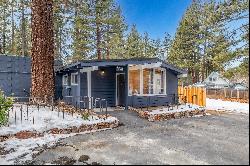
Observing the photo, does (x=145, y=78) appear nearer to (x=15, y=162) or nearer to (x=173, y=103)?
(x=173, y=103)

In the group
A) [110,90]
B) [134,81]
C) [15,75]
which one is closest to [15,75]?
[15,75]

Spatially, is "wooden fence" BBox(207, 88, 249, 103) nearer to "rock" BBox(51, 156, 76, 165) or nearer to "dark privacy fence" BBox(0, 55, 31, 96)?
"dark privacy fence" BBox(0, 55, 31, 96)

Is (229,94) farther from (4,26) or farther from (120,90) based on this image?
(4,26)

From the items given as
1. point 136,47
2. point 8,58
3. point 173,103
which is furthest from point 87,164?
point 136,47

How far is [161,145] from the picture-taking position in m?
10.3

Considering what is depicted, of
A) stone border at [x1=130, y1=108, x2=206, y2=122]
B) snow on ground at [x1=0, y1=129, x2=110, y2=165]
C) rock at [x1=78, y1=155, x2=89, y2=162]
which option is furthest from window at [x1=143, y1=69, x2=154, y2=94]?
rock at [x1=78, y1=155, x2=89, y2=162]

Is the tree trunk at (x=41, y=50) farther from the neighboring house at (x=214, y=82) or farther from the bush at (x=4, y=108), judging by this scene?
the neighboring house at (x=214, y=82)

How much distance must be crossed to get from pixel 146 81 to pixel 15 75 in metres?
10.3

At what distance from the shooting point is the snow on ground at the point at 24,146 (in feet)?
30.4

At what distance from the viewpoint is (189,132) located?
1262 centimetres

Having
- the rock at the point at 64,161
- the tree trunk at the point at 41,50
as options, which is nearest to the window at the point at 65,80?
the tree trunk at the point at 41,50

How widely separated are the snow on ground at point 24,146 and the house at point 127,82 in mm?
6393

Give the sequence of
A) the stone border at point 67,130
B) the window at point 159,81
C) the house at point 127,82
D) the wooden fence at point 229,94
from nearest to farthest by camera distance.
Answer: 1. the stone border at point 67,130
2. the house at point 127,82
3. the window at point 159,81
4. the wooden fence at point 229,94

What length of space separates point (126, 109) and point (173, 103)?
387 centimetres
